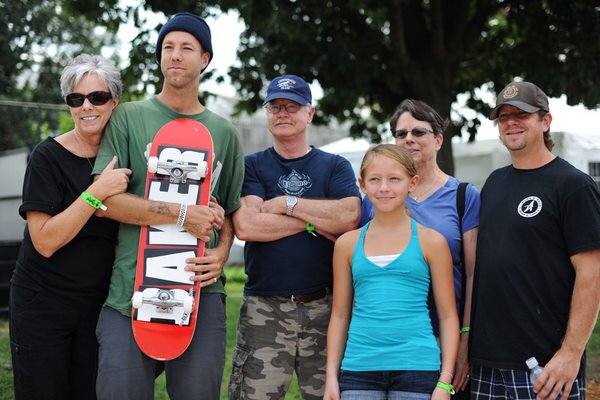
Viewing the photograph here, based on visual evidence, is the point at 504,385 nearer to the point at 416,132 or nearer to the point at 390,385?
the point at 390,385

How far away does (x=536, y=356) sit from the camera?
2.52 metres

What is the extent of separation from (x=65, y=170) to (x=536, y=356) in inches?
83.1

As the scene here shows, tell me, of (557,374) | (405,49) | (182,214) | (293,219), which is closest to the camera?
(557,374)

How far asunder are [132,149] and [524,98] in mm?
1691

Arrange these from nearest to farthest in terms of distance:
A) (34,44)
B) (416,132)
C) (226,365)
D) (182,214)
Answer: (182,214)
(416,132)
(226,365)
(34,44)

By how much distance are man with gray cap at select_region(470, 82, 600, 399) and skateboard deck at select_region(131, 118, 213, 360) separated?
1.23 meters

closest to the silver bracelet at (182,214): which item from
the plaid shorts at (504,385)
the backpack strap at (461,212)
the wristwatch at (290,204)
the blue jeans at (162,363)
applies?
the blue jeans at (162,363)

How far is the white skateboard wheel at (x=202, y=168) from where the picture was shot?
2717 millimetres

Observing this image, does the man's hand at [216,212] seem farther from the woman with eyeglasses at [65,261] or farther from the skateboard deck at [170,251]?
the woman with eyeglasses at [65,261]

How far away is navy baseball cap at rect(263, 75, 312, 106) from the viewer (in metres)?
3.13

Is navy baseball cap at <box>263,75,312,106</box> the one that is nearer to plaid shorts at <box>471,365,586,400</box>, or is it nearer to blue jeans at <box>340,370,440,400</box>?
blue jeans at <box>340,370,440,400</box>

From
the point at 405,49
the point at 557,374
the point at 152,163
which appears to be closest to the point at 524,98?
the point at 557,374

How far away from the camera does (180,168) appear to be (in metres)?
2.71

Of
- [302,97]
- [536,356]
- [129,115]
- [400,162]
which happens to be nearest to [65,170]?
[129,115]
